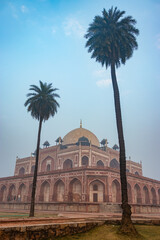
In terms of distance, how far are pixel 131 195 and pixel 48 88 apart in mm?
27473

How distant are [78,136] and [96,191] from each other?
23.4 m

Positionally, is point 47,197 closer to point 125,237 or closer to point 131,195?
point 131,195

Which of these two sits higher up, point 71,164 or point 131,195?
point 71,164

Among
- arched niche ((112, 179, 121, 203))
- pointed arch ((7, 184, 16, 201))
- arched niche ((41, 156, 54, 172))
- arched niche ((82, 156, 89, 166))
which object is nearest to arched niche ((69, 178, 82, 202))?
arched niche ((112, 179, 121, 203))

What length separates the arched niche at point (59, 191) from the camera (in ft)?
121

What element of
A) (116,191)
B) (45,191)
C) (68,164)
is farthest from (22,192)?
(116,191)

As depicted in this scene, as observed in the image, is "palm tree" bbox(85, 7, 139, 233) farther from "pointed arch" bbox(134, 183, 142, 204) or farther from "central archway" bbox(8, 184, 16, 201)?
"central archway" bbox(8, 184, 16, 201)

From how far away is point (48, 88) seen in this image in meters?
25.8

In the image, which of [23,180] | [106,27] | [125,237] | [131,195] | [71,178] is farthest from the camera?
[23,180]

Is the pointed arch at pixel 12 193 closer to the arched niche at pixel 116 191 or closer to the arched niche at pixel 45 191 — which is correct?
the arched niche at pixel 45 191

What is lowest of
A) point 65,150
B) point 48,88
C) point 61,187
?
point 61,187

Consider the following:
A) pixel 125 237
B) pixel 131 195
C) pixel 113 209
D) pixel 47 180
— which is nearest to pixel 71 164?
pixel 47 180

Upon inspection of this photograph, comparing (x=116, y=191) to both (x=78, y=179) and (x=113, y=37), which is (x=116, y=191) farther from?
(x=113, y=37)

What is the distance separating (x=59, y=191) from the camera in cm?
3756
